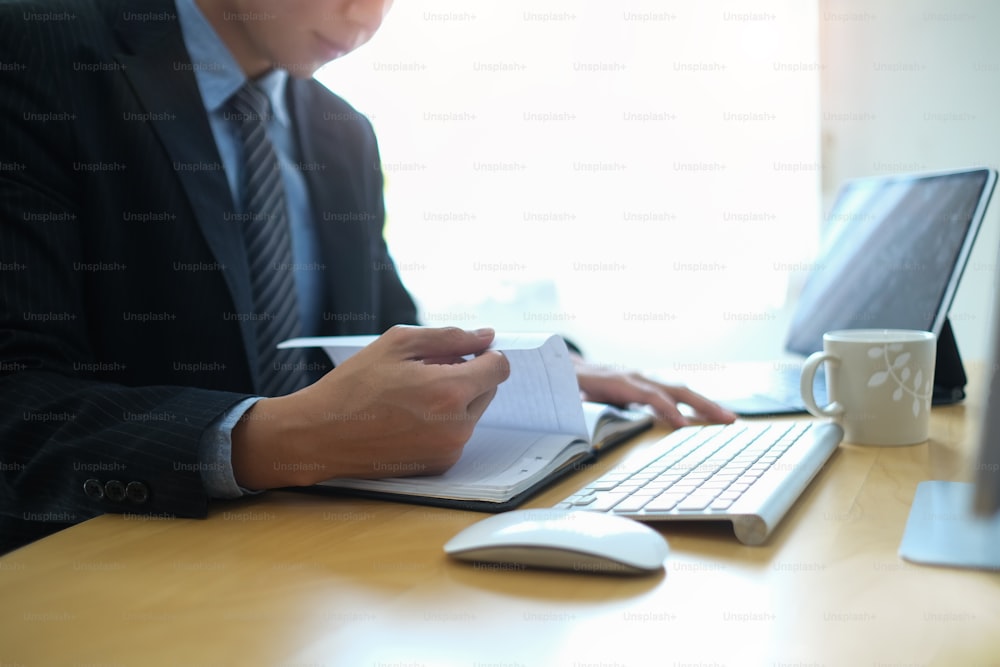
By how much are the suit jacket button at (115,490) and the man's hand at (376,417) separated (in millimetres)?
100

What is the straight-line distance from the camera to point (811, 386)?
0.86m

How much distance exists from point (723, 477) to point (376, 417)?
299 millimetres

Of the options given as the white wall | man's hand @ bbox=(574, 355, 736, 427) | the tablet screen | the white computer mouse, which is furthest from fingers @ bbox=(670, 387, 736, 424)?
the white wall

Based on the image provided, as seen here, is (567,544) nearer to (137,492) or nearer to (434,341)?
(434,341)

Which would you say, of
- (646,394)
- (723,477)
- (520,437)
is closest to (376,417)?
(520,437)

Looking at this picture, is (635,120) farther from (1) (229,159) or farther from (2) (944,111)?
(1) (229,159)

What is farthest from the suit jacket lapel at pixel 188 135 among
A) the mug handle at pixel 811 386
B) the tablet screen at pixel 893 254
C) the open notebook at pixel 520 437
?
the tablet screen at pixel 893 254

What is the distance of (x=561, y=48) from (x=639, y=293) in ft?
2.44

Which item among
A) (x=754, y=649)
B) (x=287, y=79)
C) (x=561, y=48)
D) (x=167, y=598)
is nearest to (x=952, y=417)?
(x=754, y=649)

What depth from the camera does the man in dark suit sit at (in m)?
0.73

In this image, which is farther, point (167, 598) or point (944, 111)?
point (944, 111)

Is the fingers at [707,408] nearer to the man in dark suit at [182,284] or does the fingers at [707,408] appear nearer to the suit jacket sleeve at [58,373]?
the man in dark suit at [182,284]

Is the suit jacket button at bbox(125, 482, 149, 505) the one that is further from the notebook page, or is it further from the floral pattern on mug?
the floral pattern on mug

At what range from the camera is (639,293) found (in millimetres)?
2432
